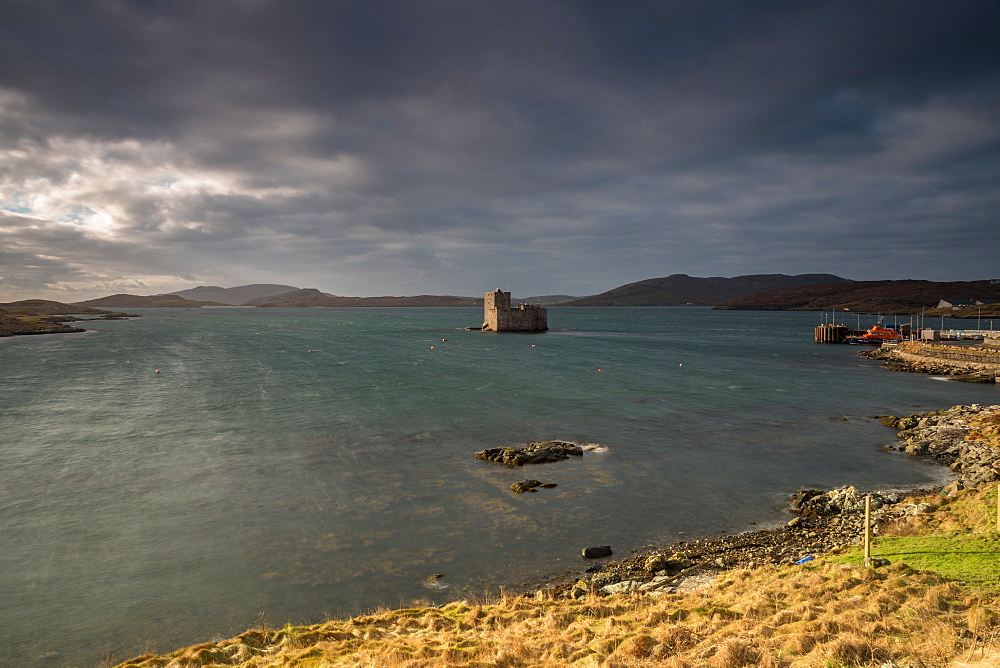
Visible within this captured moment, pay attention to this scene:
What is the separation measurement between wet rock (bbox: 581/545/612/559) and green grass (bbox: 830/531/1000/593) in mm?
5238

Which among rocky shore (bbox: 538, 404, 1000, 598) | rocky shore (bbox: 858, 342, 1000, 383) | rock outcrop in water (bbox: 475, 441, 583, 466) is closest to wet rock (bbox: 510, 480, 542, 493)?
rock outcrop in water (bbox: 475, 441, 583, 466)

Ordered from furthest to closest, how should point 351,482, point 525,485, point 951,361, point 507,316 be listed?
point 507,316 → point 951,361 → point 351,482 → point 525,485

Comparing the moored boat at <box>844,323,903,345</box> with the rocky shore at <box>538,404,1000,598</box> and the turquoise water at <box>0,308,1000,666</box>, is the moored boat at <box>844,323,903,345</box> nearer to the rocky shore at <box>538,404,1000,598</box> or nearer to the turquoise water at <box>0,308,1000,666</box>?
the turquoise water at <box>0,308,1000,666</box>

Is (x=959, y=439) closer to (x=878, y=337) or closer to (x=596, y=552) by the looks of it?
(x=596, y=552)

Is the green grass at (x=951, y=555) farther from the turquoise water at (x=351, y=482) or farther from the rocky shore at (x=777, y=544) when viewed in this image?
the turquoise water at (x=351, y=482)

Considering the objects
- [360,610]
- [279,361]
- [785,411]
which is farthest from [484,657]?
[279,361]

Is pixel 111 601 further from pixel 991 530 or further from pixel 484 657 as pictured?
pixel 991 530

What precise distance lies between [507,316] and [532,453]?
3387 inches

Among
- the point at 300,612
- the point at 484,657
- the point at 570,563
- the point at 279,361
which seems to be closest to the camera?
the point at 484,657

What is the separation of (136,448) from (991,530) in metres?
31.8

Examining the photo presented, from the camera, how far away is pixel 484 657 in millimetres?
8359

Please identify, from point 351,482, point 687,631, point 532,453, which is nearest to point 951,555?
point 687,631

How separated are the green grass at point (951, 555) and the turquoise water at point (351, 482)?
14.4 ft

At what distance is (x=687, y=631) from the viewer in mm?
8539
